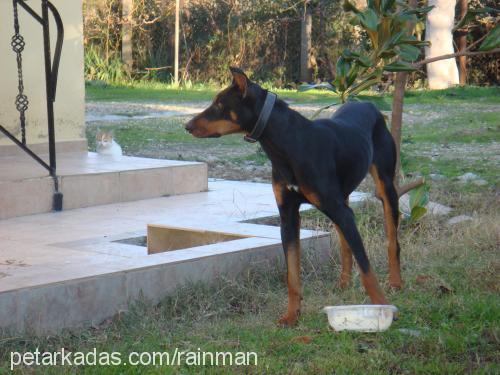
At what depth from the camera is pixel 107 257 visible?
5.30m

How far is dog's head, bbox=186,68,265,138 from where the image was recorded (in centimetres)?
440

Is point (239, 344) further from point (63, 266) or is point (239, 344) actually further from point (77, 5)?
point (77, 5)

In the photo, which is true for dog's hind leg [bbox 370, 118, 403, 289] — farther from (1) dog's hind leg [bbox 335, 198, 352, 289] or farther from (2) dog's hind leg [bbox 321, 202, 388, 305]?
(2) dog's hind leg [bbox 321, 202, 388, 305]

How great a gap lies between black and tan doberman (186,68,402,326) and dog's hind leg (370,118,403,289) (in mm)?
331

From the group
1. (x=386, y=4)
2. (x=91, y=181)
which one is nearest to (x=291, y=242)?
(x=386, y=4)

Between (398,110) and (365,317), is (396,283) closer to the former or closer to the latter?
(365,317)

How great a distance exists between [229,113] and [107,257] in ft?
4.59

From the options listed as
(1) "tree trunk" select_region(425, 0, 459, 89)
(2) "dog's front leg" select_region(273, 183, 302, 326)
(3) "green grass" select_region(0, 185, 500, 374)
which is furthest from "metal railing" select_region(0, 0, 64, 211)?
(1) "tree trunk" select_region(425, 0, 459, 89)

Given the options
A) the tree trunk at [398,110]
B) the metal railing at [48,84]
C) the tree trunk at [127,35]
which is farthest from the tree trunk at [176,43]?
the tree trunk at [398,110]

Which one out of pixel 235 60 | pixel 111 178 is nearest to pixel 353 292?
pixel 111 178

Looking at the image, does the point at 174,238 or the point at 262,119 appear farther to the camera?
the point at 174,238

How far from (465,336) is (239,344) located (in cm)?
109

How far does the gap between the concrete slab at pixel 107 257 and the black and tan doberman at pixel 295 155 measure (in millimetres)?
670

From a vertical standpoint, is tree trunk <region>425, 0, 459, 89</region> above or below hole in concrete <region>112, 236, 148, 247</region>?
above
